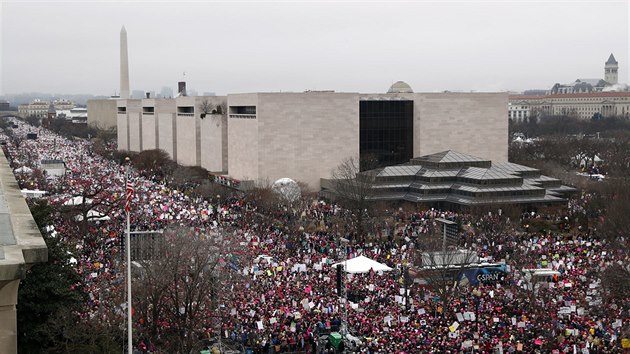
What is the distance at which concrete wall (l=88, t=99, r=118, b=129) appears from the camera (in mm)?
175500

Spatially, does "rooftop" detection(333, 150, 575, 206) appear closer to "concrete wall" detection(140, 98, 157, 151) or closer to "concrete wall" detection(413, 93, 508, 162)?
"concrete wall" detection(413, 93, 508, 162)

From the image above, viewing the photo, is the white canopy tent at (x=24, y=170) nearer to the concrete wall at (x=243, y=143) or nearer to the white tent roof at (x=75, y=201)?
the concrete wall at (x=243, y=143)

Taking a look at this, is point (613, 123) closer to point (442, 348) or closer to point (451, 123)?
point (451, 123)

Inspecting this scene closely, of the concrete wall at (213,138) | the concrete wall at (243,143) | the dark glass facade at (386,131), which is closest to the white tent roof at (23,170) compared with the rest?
the concrete wall at (213,138)

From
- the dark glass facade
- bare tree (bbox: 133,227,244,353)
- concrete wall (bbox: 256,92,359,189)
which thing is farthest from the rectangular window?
bare tree (bbox: 133,227,244,353)

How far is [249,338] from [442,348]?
6.35m

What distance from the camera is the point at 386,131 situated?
243ft

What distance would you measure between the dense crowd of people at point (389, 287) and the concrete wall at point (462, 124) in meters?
21.8

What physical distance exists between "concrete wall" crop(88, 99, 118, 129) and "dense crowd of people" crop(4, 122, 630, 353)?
129 m

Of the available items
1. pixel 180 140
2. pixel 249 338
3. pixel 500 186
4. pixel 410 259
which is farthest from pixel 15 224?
pixel 180 140

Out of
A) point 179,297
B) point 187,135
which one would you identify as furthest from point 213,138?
point 179,297

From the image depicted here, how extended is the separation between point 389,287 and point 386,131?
43657 mm

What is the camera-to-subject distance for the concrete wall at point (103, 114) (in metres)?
176

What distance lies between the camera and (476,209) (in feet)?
174
